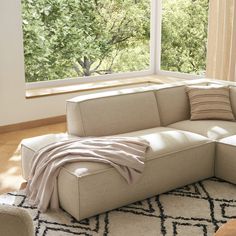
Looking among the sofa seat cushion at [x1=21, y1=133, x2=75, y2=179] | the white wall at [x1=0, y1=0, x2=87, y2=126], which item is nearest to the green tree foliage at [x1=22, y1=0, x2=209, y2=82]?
the white wall at [x1=0, y1=0, x2=87, y2=126]

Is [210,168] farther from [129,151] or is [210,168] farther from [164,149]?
[129,151]

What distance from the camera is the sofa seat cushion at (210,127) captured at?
3556 mm

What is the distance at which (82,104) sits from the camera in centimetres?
345

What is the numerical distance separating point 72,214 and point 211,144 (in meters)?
1.19

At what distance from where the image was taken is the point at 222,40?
515 centimetres

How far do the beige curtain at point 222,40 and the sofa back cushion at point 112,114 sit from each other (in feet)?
5.43

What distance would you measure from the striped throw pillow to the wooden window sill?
1763 mm

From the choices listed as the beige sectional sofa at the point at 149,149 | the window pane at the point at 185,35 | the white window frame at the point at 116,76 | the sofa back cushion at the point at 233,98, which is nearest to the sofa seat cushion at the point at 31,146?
the beige sectional sofa at the point at 149,149

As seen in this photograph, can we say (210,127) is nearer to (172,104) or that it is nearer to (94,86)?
(172,104)

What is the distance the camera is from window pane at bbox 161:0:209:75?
576 centimetres

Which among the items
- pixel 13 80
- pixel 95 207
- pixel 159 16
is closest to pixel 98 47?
pixel 159 16

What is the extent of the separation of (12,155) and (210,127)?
A: 1.76m

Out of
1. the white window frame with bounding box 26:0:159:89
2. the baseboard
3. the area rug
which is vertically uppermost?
the white window frame with bounding box 26:0:159:89

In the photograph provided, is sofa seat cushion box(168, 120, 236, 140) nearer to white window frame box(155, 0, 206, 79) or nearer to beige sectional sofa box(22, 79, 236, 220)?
beige sectional sofa box(22, 79, 236, 220)
